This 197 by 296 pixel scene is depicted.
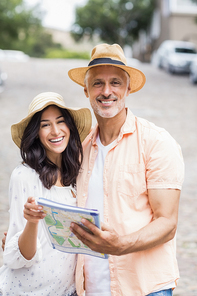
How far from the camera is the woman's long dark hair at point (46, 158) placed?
8.72 ft

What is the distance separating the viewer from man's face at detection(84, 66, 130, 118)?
273 centimetres

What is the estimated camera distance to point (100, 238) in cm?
205

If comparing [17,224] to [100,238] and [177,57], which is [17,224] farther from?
[177,57]

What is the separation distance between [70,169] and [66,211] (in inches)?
32.8

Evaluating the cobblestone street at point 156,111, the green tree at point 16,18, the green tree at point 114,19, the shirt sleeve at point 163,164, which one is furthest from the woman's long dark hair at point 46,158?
the green tree at point 114,19

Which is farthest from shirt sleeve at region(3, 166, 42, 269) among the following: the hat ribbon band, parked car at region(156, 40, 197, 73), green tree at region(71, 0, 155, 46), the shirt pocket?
green tree at region(71, 0, 155, 46)

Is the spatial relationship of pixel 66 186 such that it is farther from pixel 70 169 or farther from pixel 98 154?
pixel 98 154

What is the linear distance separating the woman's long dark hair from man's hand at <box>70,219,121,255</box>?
0.58 meters

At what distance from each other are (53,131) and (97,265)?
915mm

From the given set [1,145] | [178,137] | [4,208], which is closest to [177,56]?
[178,137]

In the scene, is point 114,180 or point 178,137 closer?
point 114,180

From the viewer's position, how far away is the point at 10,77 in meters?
20.8

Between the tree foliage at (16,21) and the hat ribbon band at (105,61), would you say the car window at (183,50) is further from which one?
the hat ribbon band at (105,61)

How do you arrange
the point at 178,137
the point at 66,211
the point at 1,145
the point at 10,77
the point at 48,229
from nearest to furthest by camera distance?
1. the point at 66,211
2. the point at 48,229
3. the point at 1,145
4. the point at 178,137
5. the point at 10,77
